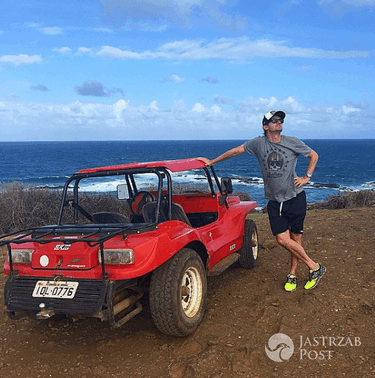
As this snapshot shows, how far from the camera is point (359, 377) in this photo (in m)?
3.23

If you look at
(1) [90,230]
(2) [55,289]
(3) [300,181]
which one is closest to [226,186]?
(3) [300,181]

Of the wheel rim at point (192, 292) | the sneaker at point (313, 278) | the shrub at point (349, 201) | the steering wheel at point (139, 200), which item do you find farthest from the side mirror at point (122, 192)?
the shrub at point (349, 201)

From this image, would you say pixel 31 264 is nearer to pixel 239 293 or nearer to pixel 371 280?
pixel 239 293

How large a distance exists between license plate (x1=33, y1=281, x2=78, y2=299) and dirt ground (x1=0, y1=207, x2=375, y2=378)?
2.07 ft

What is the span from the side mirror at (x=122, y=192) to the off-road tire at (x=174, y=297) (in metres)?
1.74

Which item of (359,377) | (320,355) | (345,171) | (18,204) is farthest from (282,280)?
(345,171)

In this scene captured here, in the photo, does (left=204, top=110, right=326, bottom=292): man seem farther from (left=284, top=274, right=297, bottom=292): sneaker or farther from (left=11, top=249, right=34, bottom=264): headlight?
(left=11, top=249, right=34, bottom=264): headlight

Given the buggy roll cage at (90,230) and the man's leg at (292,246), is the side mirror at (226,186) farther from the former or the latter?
the buggy roll cage at (90,230)

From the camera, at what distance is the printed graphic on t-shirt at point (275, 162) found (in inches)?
190

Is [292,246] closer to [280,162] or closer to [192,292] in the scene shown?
[280,162]

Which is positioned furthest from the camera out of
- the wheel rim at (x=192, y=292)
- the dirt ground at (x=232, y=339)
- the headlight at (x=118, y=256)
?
the wheel rim at (x=192, y=292)

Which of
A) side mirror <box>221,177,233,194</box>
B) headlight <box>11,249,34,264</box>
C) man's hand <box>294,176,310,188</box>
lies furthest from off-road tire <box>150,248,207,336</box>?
side mirror <box>221,177,233,194</box>

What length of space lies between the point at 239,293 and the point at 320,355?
5.33 ft

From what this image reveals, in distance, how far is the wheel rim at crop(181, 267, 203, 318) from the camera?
4.17 meters
